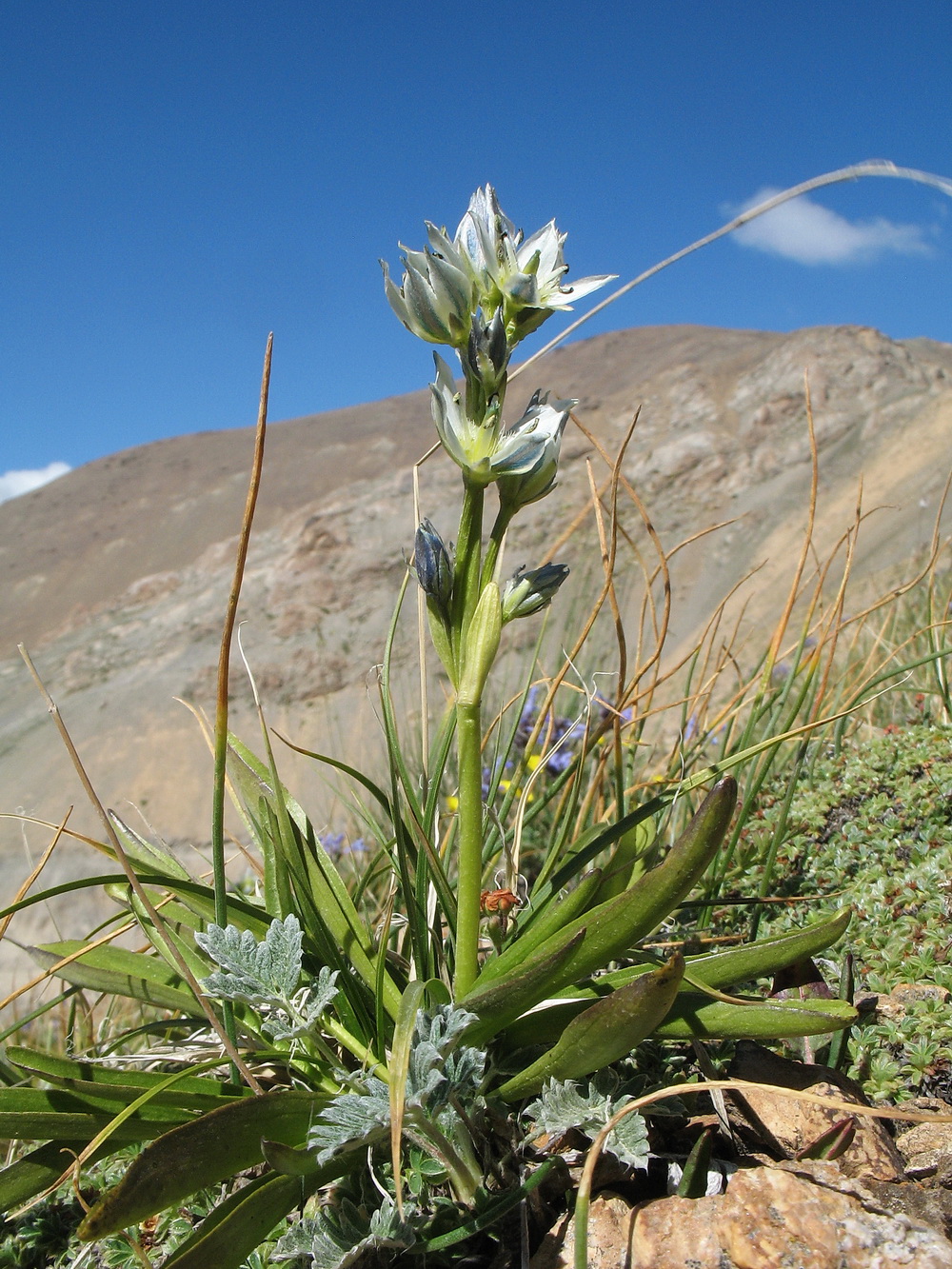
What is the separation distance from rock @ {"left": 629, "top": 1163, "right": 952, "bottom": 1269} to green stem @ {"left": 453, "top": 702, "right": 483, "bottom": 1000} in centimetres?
48

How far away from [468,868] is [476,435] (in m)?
0.78

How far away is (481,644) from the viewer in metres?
1.49

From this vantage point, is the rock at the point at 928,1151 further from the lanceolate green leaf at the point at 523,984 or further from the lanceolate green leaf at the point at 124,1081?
the lanceolate green leaf at the point at 124,1081

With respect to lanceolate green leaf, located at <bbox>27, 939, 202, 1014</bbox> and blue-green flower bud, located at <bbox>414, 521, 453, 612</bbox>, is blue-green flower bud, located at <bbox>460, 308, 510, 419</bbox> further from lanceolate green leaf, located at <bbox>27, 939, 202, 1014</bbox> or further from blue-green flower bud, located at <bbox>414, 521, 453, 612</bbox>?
lanceolate green leaf, located at <bbox>27, 939, 202, 1014</bbox>

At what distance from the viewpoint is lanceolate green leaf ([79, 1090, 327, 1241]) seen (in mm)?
1097

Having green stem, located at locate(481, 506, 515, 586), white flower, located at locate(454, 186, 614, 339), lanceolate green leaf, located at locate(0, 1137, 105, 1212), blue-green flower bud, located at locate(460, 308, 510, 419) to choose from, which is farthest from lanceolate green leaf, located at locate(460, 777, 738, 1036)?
white flower, located at locate(454, 186, 614, 339)

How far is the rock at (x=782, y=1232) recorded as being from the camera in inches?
43.7

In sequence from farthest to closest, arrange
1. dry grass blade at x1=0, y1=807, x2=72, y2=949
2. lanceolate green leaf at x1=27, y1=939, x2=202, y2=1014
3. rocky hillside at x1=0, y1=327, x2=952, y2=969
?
rocky hillside at x1=0, y1=327, x2=952, y2=969, lanceolate green leaf at x1=27, y1=939, x2=202, y2=1014, dry grass blade at x1=0, y1=807, x2=72, y2=949

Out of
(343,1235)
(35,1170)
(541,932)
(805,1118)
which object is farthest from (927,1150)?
(35,1170)

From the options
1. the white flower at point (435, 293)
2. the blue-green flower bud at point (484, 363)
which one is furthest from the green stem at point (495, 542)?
the white flower at point (435, 293)

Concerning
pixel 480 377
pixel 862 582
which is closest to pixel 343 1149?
pixel 480 377

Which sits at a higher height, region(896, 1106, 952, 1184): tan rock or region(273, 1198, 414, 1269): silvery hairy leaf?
region(273, 1198, 414, 1269): silvery hairy leaf

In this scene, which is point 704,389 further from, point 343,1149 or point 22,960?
point 343,1149

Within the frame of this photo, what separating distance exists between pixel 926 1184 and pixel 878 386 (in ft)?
40.8
